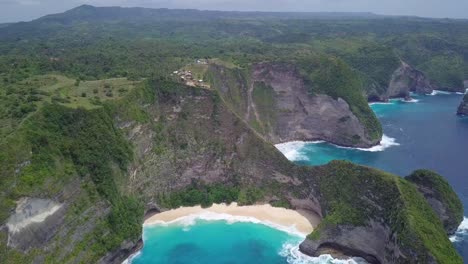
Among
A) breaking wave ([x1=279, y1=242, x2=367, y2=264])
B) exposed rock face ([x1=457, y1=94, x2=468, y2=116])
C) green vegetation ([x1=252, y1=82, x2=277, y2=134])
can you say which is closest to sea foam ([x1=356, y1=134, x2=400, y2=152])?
green vegetation ([x1=252, y1=82, x2=277, y2=134])

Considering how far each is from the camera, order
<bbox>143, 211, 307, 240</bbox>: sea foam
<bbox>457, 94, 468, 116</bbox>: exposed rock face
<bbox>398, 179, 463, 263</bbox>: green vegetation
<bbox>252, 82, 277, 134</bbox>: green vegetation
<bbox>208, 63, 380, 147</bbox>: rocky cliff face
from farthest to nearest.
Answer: <bbox>457, 94, 468, 116</bbox>: exposed rock face, <bbox>252, 82, 277, 134</bbox>: green vegetation, <bbox>208, 63, 380, 147</bbox>: rocky cliff face, <bbox>143, 211, 307, 240</bbox>: sea foam, <bbox>398, 179, 463, 263</bbox>: green vegetation

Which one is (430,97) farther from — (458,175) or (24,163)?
(24,163)

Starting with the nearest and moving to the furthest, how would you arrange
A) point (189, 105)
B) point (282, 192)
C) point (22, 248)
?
point (22, 248) → point (282, 192) → point (189, 105)

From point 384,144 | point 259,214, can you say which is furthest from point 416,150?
point 259,214

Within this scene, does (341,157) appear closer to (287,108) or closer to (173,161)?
(287,108)

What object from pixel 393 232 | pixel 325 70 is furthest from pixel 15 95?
pixel 325 70

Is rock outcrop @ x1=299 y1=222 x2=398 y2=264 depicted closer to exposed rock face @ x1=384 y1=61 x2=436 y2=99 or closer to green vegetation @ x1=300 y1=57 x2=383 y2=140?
green vegetation @ x1=300 y1=57 x2=383 y2=140
